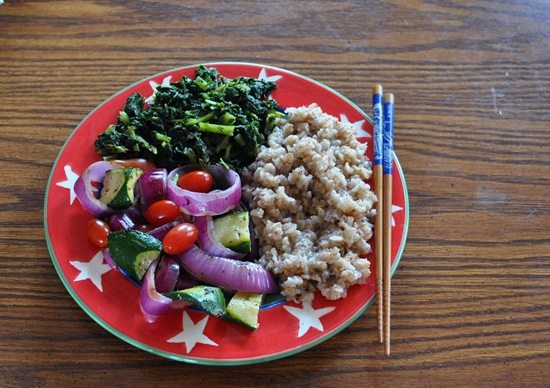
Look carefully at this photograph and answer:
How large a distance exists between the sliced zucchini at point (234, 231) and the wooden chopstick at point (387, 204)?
0.57m

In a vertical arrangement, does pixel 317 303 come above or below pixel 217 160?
below

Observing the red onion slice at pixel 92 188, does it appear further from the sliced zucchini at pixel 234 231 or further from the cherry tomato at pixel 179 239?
the sliced zucchini at pixel 234 231

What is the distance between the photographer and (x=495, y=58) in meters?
3.18

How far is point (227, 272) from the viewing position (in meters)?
2.11

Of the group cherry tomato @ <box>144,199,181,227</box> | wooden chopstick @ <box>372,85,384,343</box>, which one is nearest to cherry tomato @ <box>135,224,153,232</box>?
cherry tomato @ <box>144,199,181,227</box>

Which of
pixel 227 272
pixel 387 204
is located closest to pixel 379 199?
pixel 387 204

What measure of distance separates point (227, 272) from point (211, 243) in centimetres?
15

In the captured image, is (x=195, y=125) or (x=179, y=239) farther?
(x=195, y=125)

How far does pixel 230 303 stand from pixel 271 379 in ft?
1.14

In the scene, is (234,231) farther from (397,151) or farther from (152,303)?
(397,151)

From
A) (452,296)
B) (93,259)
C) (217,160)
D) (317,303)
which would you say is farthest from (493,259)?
(93,259)

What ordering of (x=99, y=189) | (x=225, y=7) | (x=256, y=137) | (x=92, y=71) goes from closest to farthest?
(x=99, y=189), (x=256, y=137), (x=92, y=71), (x=225, y=7)

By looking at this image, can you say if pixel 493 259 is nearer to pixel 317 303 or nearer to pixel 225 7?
pixel 317 303

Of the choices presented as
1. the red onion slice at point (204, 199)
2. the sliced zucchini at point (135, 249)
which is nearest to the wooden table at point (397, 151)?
the sliced zucchini at point (135, 249)
